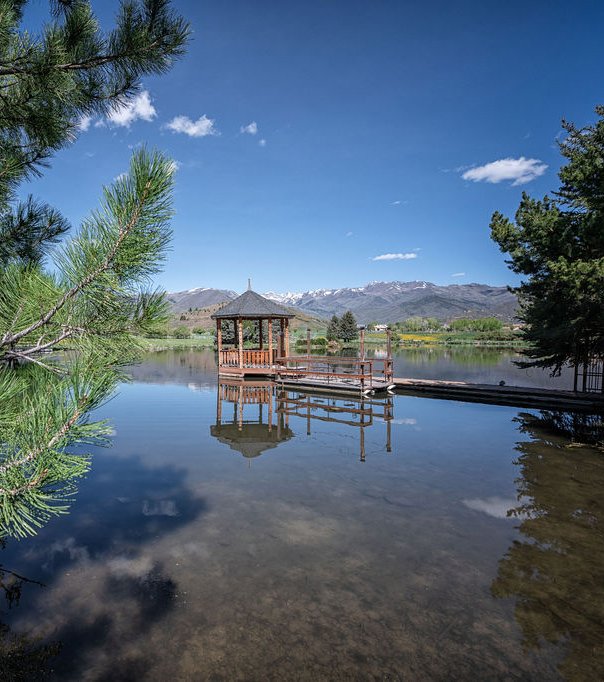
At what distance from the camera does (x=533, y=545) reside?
15.7ft

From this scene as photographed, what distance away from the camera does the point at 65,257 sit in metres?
1.81

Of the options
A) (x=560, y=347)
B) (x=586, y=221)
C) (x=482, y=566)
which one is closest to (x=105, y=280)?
(x=482, y=566)

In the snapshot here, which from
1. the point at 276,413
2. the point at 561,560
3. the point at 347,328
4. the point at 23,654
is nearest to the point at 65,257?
the point at 23,654

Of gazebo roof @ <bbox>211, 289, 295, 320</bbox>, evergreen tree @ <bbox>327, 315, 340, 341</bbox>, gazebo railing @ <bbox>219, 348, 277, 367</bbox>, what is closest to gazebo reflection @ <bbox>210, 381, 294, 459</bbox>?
gazebo railing @ <bbox>219, 348, 277, 367</bbox>

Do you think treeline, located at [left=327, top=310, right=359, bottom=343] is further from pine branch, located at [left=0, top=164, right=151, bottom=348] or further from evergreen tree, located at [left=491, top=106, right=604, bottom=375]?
pine branch, located at [left=0, top=164, right=151, bottom=348]

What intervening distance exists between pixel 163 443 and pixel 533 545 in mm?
7382

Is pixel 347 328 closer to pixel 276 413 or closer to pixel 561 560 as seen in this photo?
pixel 276 413

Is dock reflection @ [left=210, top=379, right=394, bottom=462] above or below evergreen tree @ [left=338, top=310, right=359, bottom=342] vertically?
below

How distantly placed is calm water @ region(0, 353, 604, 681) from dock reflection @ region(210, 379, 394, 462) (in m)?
0.74

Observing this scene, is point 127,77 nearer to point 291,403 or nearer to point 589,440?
point 589,440

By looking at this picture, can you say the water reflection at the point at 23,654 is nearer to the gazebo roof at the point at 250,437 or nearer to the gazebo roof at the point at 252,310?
the gazebo roof at the point at 250,437

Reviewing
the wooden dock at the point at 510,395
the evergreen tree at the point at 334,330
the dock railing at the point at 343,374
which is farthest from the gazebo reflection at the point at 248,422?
the evergreen tree at the point at 334,330

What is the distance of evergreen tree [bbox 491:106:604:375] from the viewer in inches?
343

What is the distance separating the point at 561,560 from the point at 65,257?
5610mm
